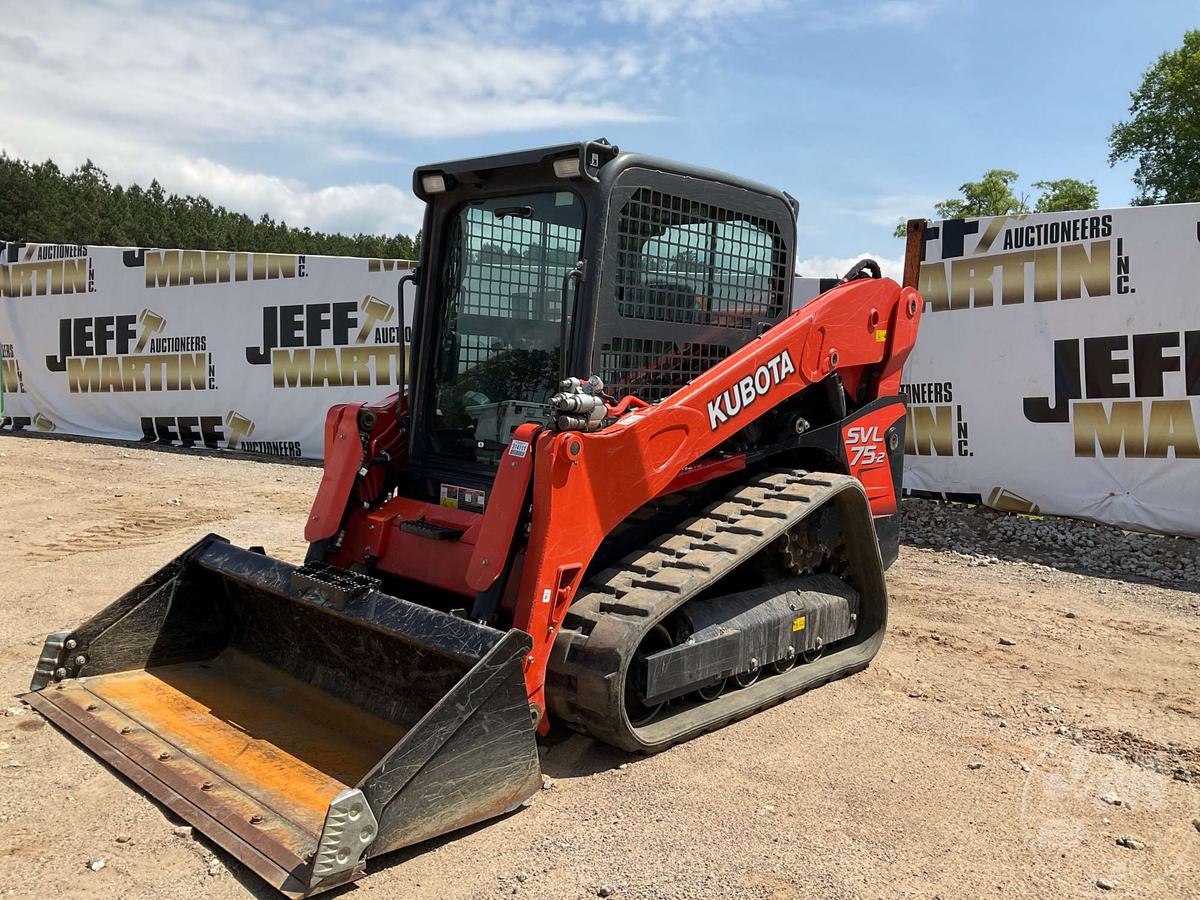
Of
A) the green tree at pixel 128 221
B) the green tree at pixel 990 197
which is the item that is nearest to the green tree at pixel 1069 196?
the green tree at pixel 990 197

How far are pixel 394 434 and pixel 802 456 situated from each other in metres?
2.17

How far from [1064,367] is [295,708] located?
24.6 ft

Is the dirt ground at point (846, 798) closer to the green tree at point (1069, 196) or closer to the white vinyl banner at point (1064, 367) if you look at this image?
the white vinyl banner at point (1064, 367)

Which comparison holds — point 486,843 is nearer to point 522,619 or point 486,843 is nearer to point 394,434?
point 522,619

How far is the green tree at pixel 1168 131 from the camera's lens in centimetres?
Answer: 3412

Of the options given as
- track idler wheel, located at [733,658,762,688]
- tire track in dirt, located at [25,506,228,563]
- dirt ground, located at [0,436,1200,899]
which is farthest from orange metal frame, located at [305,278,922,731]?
tire track in dirt, located at [25,506,228,563]

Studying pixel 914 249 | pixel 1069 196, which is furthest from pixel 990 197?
pixel 914 249

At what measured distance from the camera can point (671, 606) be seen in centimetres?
388

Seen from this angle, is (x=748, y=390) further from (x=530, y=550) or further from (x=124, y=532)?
(x=124, y=532)

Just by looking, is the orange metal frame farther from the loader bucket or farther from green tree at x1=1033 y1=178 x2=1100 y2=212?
green tree at x1=1033 y1=178 x2=1100 y2=212

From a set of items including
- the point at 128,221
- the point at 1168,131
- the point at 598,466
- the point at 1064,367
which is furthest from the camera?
the point at 128,221

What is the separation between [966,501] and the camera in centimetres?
970

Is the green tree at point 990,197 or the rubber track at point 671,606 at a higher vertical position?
the green tree at point 990,197

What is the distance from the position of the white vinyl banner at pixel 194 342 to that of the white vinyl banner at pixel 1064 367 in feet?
20.8
